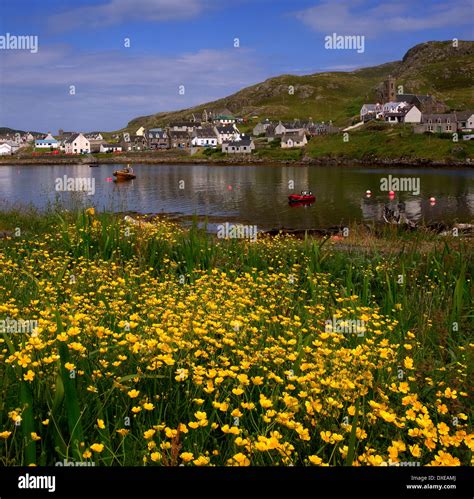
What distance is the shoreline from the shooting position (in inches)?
4274

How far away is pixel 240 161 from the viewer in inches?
5650

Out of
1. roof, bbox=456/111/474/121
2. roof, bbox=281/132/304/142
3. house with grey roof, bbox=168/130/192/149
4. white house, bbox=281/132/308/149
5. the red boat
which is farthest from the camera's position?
house with grey roof, bbox=168/130/192/149

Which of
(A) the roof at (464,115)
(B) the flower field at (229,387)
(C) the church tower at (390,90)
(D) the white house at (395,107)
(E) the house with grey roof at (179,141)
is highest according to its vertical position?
(C) the church tower at (390,90)

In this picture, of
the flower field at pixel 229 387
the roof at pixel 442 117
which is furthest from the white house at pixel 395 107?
the flower field at pixel 229 387

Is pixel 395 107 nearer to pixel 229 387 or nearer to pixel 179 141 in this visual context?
pixel 179 141

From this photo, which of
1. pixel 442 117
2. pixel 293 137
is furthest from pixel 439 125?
pixel 293 137

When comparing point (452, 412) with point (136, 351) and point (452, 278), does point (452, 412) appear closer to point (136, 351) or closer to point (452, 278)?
point (136, 351)

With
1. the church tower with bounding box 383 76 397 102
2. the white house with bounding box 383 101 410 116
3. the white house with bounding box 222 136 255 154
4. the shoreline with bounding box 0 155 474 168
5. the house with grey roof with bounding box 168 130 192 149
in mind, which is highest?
the church tower with bounding box 383 76 397 102

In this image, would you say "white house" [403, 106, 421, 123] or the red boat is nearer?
the red boat

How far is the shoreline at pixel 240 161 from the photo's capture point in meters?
109

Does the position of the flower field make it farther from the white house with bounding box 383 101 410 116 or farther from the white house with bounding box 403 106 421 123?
the white house with bounding box 383 101 410 116

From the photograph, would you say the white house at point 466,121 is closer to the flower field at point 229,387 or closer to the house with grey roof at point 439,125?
the house with grey roof at point 439,125

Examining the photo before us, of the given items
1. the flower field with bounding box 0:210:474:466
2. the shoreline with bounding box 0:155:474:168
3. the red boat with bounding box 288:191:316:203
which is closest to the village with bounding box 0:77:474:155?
the shoreline with bounding box 0:155:474:168

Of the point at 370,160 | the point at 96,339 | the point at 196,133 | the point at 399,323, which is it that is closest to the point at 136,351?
the point at 96,339
